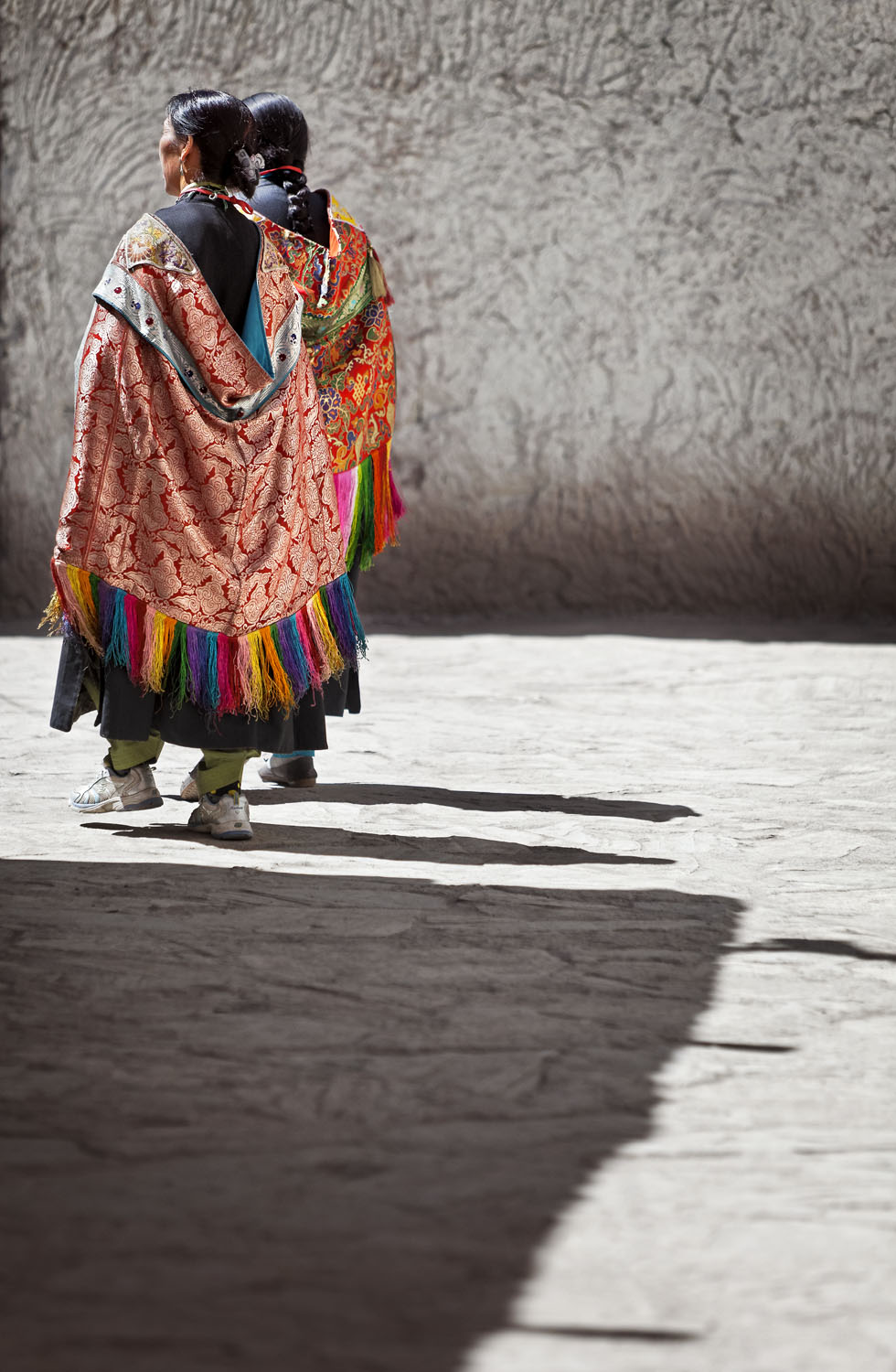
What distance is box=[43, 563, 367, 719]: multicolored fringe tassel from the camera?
3494 mm

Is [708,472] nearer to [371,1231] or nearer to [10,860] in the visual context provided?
[10,860]

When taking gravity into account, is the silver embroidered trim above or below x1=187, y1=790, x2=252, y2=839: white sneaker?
above

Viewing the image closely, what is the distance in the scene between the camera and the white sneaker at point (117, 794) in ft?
12.1

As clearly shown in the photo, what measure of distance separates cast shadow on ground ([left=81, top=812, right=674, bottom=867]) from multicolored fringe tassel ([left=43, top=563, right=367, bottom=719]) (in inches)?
11.2

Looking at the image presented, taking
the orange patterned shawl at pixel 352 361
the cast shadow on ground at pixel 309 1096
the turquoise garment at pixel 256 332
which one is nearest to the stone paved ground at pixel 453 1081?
the cast shadow on ground at pixel 309 1096

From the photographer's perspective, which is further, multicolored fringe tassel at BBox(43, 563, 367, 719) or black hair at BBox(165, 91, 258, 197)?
multicolored fringe tassel at BBox(43, 563, 367, 719)

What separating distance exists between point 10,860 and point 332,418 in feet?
4.92

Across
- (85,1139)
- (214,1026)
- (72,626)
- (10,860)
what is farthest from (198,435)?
(85,1139)

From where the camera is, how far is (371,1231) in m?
1.63

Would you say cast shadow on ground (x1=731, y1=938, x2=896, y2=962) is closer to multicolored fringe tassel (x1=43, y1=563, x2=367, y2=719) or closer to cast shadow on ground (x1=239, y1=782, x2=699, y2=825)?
cast shadow on ground (x1=239, y1=782, x2=699, y2=825)

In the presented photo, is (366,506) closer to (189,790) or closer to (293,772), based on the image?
(293,772)

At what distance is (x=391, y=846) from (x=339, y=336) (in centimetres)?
139

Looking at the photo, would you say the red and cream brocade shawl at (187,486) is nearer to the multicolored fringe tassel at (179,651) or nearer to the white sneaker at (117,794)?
the multicolored fringe tassel at (179,651)

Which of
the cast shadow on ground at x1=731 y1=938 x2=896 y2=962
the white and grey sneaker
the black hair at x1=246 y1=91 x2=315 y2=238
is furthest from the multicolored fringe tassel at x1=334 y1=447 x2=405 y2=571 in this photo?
the cast shadow on ground at x1=731 y1=938 x2=896 y2=962
